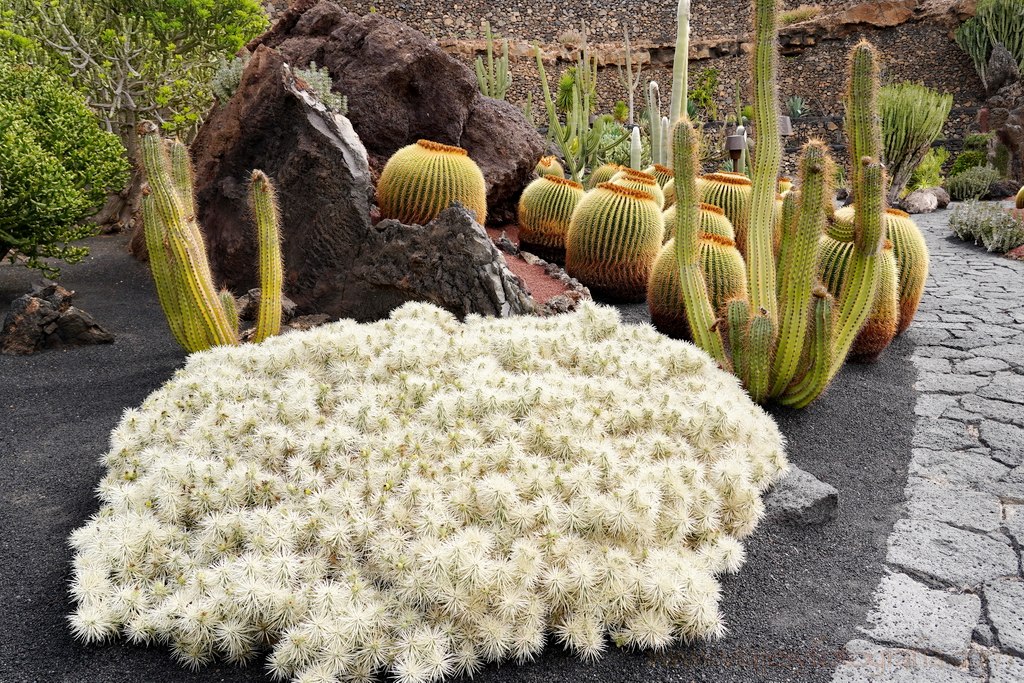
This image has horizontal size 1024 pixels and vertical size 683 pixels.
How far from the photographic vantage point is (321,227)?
15.9 ft

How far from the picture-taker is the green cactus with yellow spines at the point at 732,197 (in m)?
5.61

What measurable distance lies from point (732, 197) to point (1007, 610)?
12.7ft

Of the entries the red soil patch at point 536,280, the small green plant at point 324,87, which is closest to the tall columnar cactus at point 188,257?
the red soil patch at point 536,280

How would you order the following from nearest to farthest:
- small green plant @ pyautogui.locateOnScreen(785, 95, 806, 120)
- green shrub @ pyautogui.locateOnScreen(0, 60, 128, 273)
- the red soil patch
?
green shrub @ pyautogui.locateOnScreen(0, 60, 128, 273)
the red soil patch
small green plant @ pyautogui.locateOnScreen(785, 95, 806, 120)

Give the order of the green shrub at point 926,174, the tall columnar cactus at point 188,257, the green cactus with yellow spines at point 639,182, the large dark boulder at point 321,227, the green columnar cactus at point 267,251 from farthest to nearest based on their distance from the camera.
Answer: the green shrub at point 926,174 < the green cactus with yellow spines at point 639,182 < the large dark boulder at point 321,227 < the green columnar cactus at point 267,251 < the tall columnar cactus at point 188,257

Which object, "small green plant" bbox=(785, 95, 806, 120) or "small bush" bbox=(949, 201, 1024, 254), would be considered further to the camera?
"small green plant" bbox=(785, 95, 806, 120)

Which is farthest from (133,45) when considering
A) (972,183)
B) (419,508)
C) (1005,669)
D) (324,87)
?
(972,183)

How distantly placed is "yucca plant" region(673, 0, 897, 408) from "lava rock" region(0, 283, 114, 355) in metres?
3.50

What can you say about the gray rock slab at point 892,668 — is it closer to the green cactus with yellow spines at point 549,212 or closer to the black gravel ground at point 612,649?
the black gravel ground at point 612,649

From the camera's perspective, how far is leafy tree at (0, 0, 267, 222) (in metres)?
8.01

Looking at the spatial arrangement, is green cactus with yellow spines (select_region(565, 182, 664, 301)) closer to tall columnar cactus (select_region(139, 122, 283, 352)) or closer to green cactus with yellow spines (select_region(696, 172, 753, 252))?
green cactus with yellow spines (select_region(696, 172, 753, 252))

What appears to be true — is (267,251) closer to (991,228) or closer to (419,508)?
(419,508)

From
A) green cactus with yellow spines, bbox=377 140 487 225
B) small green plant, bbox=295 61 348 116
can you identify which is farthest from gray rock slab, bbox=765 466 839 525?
small green plant, bbox=295 61 348 116

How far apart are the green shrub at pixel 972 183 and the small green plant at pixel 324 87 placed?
11464mm
